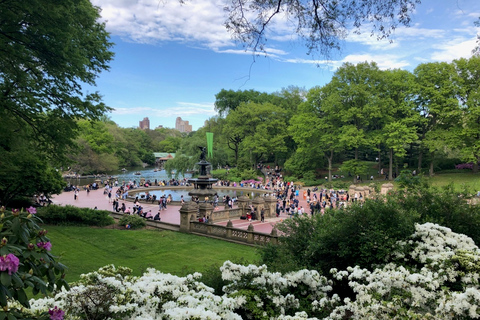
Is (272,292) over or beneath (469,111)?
beneath

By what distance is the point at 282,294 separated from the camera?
19.2 feet

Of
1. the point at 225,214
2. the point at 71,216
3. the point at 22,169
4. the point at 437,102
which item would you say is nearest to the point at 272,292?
the point at 71,216

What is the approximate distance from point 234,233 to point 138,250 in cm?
566

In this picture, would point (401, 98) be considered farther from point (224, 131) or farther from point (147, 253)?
point (147, 253)

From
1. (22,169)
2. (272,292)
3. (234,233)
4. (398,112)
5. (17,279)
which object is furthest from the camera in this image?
(398,112)

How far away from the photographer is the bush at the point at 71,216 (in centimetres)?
1862

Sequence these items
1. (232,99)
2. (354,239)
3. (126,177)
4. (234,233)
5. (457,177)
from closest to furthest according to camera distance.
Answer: (354,239), (234,233), (457,177), (126,177), (232,99)

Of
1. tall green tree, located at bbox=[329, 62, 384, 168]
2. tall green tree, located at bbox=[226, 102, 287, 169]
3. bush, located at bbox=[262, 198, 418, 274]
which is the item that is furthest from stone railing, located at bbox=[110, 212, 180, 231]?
tall green tree, located at bbox=[226, 102, 287, 169]

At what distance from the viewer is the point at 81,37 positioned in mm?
14508

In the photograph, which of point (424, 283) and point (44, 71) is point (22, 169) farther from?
point (424, 283)

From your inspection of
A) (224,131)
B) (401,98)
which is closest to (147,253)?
(401,98)

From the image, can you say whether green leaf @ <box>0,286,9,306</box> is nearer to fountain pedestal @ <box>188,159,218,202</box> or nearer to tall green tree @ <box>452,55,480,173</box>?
fountain pedestal @ <box>188,159,218,202</box>

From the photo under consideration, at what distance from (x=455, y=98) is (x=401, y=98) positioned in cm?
599

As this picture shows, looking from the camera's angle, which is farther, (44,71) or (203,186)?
(203,186)
